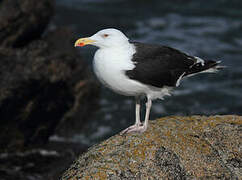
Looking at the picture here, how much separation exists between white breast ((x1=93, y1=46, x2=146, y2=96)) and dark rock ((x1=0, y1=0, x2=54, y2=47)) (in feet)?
16.1

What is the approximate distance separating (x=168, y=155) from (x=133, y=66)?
48.2 inches

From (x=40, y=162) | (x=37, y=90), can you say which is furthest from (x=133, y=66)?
(x=37, y=90)

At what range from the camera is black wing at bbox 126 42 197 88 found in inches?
206

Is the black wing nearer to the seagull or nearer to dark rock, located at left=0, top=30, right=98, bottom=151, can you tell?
the seagull

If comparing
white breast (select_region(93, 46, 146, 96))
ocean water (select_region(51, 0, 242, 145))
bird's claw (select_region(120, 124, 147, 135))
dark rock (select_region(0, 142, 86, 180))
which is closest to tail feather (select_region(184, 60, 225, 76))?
white breast (select_region(93, 46, 146, 96))

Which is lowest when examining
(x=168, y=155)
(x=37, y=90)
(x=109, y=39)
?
(x=37, y=90)

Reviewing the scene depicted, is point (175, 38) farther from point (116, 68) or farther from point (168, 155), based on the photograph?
point (168, 155)

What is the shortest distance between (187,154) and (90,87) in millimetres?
6281

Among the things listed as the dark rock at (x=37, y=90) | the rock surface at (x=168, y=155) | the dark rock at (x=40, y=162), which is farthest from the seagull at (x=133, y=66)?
the dark rock at (x=37, y=90)

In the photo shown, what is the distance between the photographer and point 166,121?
514cm

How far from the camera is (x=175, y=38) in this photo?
49.2 feet

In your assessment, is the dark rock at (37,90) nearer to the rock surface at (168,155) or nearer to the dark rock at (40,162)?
the dark rock at (40,162)

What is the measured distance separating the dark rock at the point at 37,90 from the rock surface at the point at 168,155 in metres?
4.22

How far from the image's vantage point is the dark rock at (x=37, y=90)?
27.9 feet
